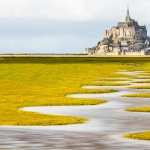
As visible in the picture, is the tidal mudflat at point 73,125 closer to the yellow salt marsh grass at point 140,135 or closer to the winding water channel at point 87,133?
the winding water channel at point 87,133

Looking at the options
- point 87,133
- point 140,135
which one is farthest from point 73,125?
point 140,135

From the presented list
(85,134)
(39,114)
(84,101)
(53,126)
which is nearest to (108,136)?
(85,134)

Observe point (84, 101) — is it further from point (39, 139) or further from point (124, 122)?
point (39, 139)

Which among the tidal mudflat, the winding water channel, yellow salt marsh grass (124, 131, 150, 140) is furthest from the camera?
yellow salt marsh grass (124, 131, 150, 140)

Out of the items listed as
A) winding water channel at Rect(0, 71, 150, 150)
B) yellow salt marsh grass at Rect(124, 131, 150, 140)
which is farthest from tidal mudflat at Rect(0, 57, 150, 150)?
yellow salt marsh grass at Rect(124, 131, 150, 140)

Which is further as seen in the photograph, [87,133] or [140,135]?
[87,133]

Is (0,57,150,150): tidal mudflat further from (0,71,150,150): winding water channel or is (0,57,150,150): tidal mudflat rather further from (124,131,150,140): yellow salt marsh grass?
(124,131,150,140): yellow salt marsh grass

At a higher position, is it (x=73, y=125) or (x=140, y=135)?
(x=140, y=135)

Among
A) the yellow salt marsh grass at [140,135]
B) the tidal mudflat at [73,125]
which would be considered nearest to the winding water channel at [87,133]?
the tidal mudflat at [73,125]

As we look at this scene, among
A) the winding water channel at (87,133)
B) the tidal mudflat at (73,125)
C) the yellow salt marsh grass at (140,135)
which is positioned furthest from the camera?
the yellow salt marsh grass at (140,135)

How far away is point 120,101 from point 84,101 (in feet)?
7.81

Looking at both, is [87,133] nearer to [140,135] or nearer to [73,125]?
[140,135]

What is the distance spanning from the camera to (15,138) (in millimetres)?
22328

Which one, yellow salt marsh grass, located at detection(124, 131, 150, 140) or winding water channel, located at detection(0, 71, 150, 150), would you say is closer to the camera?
winding water channel, located at detection(0, 71, 150, 150)
